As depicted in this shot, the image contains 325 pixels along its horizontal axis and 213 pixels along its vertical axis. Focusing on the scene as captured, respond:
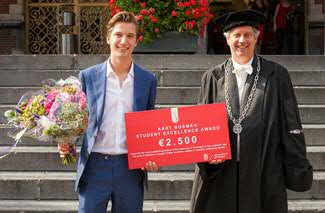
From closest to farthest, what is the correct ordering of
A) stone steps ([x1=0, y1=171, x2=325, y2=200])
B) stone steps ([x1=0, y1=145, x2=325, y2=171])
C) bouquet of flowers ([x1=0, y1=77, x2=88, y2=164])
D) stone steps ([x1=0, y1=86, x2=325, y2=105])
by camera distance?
bouquet of flowers ([x1=0, y1=77, x2=88, y2=164]) → stone steps ([x1=0, y1=171, x2=325, y2=200]) → stone steps ([x1=0, y1=145, x2=325, y2=171]) → stone steps ([x1=0, y1=86, x2=325, y2=105])

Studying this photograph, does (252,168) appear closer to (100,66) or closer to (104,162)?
(104,162)

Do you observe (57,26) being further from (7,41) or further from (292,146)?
(292,146)

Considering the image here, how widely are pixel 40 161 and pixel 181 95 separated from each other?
2082mm

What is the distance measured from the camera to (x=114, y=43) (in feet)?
11.6

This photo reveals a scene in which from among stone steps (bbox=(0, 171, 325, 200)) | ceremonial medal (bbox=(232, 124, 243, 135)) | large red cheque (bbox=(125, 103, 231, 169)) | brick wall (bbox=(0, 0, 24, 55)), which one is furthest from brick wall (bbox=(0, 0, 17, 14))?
ceremonial medal (bbox=(232, 124, 243, 135))

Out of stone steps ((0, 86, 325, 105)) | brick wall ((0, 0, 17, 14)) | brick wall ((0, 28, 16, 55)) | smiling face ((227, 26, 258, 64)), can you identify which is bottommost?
stone steps ((0, 86, 325, 105))

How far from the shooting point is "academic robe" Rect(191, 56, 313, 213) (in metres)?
3.49

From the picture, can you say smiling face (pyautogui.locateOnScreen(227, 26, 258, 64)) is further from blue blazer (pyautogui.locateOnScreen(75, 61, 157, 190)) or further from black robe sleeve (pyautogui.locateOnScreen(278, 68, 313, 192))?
blue blazer (pyautogui.locateOnScreen(75, 61, 157, 190))

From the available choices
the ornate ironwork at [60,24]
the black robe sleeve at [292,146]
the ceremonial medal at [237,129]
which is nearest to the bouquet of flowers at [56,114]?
the ceremonial medal at [237,129]

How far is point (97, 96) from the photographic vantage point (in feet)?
11.7

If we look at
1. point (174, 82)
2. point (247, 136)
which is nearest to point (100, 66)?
point (247, 136)

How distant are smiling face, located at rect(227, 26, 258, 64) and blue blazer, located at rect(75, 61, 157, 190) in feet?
1.93

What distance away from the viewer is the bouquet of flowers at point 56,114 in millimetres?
3373

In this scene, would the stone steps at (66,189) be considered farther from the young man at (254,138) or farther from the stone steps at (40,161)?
the young man at (254,138)
